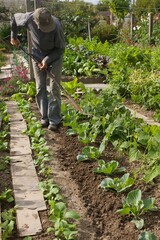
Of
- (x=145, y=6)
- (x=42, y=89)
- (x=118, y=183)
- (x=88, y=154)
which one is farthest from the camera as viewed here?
(x=145, y=6)

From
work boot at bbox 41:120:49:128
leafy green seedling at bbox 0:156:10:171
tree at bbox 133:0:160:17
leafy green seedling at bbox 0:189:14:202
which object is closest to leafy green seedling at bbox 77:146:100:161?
leafy green seedling at bbox 0:156:10:171

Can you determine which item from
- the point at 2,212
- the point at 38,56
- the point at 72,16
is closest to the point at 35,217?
the point at 2,212

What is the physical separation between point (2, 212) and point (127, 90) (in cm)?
440

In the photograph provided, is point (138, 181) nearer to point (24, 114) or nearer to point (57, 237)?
point (57, 237)

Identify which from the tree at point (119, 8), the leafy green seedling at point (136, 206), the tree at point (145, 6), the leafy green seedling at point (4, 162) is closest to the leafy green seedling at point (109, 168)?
the leafy green seedling at point (136, 206)

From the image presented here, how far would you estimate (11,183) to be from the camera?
12.5 ft

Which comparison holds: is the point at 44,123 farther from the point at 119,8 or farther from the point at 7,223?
the point at 119,8

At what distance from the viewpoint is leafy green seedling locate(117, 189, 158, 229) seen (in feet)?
9.82

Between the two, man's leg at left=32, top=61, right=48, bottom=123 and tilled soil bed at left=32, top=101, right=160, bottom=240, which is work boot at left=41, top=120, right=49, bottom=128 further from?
tilled soil bed at left=32, top=101, right=160, bottom=240

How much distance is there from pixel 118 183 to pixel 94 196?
0.80 feet

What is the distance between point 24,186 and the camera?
3699 millimetres

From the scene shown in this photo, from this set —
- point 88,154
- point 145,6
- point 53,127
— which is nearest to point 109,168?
point 88,154

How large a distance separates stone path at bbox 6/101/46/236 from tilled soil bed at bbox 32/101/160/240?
0.24 m

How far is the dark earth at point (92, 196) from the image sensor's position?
2906 mm
